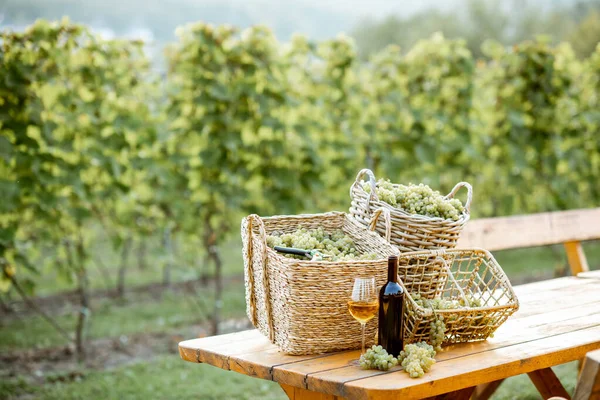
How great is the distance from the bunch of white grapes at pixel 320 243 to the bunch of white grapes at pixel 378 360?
243mm

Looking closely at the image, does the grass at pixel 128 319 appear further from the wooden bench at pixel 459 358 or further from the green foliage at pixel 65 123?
the wooden bench at pixel 459 358

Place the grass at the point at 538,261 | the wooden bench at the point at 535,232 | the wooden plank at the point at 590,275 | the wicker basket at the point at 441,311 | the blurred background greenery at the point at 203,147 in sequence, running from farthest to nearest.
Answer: the grass at the point at 538,261, the blurred background greenery at the point at 203,147, the wooden bench at the point at 535,232, the wooden plank at the point at 590,275, the wicker basket at the point at 441,311

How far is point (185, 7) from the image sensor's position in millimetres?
21062

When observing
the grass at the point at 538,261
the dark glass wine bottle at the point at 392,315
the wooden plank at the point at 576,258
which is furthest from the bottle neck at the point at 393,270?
the grass at the point at 538,261

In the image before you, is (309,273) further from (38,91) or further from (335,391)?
(38,91)

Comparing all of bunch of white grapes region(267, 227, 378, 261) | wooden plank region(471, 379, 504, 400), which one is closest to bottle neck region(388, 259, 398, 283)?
bunch of white grapes region(267, 227, 378, 261)

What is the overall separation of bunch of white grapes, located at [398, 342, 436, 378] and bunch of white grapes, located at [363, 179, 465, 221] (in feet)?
1.31

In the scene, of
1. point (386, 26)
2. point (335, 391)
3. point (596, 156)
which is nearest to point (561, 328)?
point (335, 391)

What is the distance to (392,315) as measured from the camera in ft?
5.24

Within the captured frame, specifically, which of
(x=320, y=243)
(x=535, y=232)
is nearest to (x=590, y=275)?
(x=535, y=232)

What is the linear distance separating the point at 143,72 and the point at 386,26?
26355 millimetres

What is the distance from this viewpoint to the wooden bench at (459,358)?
1478 mm

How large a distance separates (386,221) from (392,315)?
25cm

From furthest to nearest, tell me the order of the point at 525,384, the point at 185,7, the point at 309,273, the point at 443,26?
the point at 443,26, the point at 185,7, the point at 525,384, the point at 309,273
